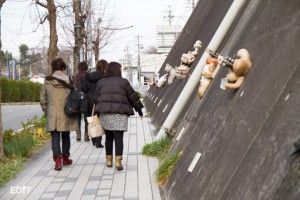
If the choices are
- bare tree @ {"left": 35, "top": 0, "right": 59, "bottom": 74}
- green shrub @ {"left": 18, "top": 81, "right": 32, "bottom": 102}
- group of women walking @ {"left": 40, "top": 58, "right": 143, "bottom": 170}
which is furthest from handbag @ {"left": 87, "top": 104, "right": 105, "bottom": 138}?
green shrub @ {"left": 18, "top": 81, "right": 32, "bottom": 102}

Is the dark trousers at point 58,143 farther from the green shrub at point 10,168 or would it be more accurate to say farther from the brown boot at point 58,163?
the green shrub at point 10,168

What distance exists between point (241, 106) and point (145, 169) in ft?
12.4

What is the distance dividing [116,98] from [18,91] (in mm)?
37196

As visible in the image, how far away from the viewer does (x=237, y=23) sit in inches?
295

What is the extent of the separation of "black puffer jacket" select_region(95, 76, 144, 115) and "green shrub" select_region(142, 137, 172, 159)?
1.21 meters

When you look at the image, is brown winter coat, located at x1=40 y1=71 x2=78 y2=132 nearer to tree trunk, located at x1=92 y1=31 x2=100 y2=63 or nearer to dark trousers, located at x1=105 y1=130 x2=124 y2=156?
dark trousers, located at x1=105 y1=130 x2=124 y2=156

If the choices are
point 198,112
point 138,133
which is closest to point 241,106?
point 198,112

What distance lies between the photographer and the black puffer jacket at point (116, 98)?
26.3 feet

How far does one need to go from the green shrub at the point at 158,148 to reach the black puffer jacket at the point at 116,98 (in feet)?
3.96

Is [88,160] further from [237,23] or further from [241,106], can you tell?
[241,106]

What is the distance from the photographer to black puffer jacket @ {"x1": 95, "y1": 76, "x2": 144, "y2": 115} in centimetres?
801

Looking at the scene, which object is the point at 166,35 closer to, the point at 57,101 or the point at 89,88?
the point at 89,88

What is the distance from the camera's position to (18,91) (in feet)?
143

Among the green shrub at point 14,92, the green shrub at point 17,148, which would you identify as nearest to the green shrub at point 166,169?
the green shrub at point 17,148
